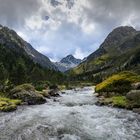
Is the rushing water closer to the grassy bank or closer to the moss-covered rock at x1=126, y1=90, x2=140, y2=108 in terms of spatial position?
the moss-covered rock at x1=126, y1=90, x2=140, y2=108

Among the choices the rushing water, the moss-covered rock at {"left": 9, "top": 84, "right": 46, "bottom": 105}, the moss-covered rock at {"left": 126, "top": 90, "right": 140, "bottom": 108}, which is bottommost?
the rushing water

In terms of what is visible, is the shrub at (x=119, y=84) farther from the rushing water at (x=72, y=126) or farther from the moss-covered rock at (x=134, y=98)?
the rushing water at (x=72, y=126)

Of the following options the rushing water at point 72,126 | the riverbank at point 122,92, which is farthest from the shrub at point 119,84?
the rushing water at point 72,126

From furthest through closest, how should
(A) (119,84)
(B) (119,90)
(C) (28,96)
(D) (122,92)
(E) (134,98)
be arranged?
1. (A) (119,84)
2. (B) (119,90)
3. (D) (122,92)
4. (C) (28,96)
5. (E) (134,98)

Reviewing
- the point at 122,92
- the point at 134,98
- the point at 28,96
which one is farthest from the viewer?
the point at 122,92

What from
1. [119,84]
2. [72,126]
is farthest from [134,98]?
[119,84]

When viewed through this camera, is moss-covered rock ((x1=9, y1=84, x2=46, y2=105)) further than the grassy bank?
Yes

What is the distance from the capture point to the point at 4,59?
563 feet

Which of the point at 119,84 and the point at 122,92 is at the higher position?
the point at 119,84

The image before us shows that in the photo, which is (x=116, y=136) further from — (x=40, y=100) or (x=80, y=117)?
(x=40, y=100)

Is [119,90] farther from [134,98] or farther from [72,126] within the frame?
[72,126]

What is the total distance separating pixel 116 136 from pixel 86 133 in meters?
3.80

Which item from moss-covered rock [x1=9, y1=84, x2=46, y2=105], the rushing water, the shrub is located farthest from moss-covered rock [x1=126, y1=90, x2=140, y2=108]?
moss-covered rock [x1=9, y1=84, x2=46, y2=105]

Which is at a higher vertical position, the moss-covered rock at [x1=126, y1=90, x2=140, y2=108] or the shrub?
the shrub
